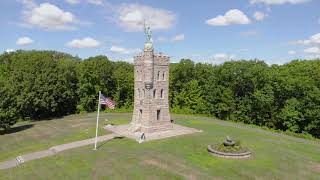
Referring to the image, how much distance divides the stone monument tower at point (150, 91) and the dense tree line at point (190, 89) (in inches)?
810

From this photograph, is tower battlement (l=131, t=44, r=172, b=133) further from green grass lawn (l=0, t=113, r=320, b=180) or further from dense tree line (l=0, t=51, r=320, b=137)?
dense tree line (l=0, t=51, r=320, b=137)

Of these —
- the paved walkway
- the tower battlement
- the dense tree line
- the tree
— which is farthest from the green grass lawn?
the tree

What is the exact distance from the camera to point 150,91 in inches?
1779

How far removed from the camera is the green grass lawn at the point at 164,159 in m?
29.9

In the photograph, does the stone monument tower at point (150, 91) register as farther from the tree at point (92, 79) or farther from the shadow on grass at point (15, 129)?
the tree at point (92, 79)

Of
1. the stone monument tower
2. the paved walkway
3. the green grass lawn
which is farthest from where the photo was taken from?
the stone monument tower

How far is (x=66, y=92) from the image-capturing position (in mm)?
66312

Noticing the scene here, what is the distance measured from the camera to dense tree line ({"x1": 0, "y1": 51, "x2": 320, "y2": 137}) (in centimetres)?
5238

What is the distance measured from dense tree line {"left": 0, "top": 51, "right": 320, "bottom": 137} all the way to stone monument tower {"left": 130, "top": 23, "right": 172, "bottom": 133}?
810 inches

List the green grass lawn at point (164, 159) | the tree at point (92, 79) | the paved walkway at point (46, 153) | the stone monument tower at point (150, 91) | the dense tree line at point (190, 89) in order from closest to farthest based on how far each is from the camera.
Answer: the green grass lawn at point (164, 159) → the paved walkway at point (46, 153) → the stone monument tower at point (150, 91) → the dense tree line at point (190, 89) → the tree at point (92, 79)

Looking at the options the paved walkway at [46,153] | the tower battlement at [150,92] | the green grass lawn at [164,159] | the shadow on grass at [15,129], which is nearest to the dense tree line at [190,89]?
the shadow on grass at [15,129]

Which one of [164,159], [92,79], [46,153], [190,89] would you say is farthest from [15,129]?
[190,89]

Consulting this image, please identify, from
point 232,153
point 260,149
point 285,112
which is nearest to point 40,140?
point 232,153

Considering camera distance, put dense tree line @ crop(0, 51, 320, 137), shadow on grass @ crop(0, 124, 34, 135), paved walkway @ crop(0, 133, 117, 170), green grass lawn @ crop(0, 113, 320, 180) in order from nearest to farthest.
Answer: green grass lawn @ crop(0, 113, 320, 180), paved walkway @ crop(0, 133, 117, 170), shadow on grass @ crop(0, 124, 34, 135), dense tree line @ crop(0, 51, 320, 137)
